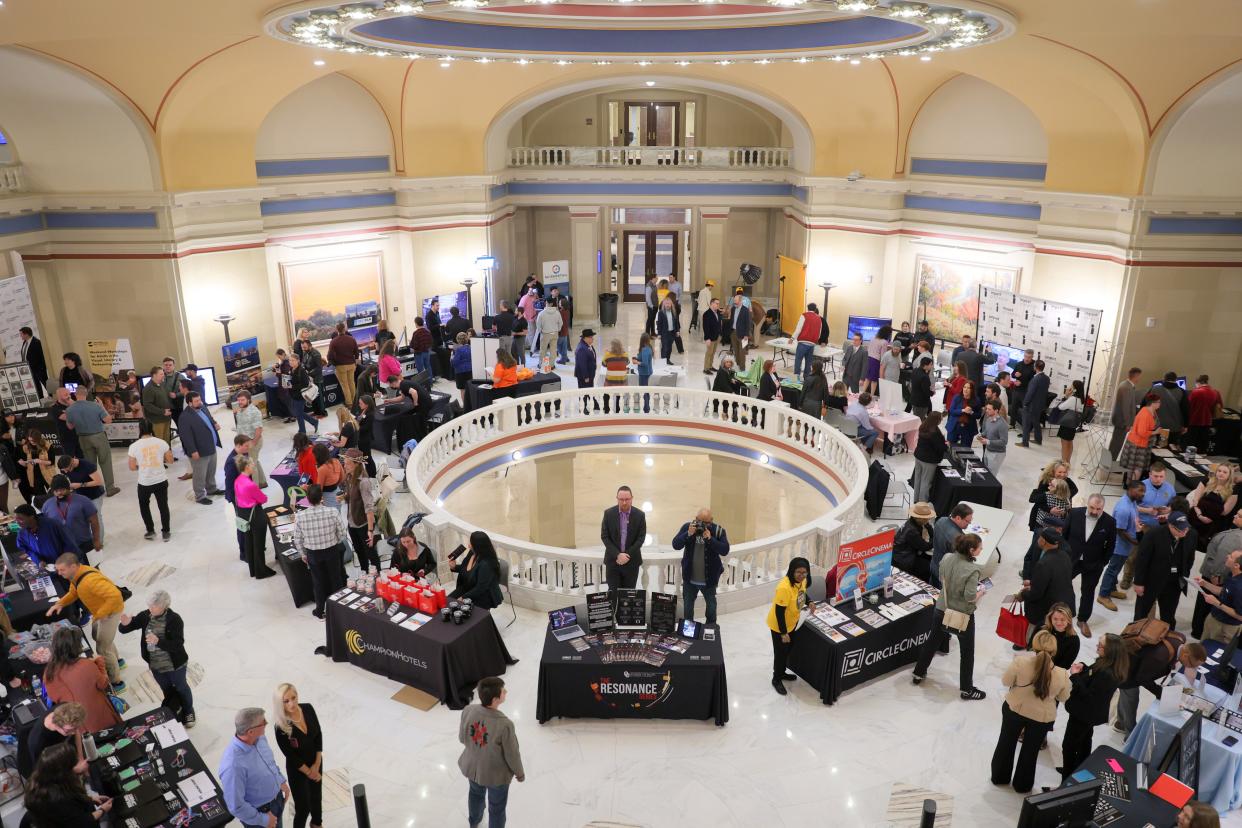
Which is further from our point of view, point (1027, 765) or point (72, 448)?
point (72, 448)

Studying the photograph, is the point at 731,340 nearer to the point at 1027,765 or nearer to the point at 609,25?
the point at 609,25

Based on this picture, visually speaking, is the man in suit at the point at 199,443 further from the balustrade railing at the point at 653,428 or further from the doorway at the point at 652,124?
the doorway at the point at 652,124

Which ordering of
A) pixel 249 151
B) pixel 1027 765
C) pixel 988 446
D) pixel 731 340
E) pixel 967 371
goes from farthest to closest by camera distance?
1. pixel 731 340
2. pixel 249 151
3. pixel 967 371
4. pixel 988 446
5. pixel 1027 765

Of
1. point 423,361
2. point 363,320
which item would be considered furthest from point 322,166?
point 423,361

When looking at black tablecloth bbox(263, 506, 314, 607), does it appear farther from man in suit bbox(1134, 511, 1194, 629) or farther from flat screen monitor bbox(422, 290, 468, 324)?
flat screen monitor bbox(422, 290, 468, 324)

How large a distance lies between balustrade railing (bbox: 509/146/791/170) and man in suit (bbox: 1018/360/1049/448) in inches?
367

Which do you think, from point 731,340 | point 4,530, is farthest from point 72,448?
point 731,340

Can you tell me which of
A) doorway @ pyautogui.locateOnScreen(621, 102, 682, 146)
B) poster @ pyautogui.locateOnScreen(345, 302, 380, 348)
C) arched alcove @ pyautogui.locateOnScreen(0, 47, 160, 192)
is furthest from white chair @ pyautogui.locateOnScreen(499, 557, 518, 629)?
doorway @ pyautogui.locateOnScreen(621, 102, 682, 146)

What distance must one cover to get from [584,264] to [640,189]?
2.40 m

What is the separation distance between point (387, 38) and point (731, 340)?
26.0 feet

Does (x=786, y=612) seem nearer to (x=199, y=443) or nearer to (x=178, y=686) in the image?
(x=178, y=686)

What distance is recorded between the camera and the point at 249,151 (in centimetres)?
1480

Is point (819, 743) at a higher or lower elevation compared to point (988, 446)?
lower

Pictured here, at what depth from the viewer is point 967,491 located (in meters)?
10.2
